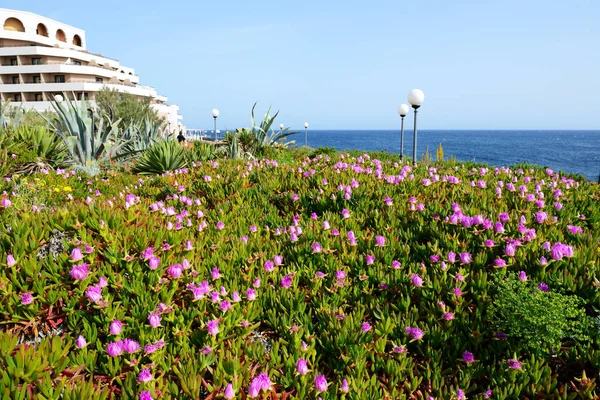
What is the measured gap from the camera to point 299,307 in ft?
7.98

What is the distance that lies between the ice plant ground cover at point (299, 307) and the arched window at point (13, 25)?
68446 mm

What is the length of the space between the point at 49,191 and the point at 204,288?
389cm

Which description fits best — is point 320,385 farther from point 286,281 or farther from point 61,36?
point 61,36

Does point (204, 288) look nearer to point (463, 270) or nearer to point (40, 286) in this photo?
point (40, 286)

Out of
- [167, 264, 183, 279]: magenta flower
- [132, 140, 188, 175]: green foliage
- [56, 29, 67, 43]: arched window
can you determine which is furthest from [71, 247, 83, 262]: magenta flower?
[56, 29, 67, 43]: arched window

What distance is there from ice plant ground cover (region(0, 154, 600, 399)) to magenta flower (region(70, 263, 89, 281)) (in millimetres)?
11

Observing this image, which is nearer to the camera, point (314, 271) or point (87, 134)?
point (314, 271)

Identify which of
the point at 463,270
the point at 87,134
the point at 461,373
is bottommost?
the point at 461,373

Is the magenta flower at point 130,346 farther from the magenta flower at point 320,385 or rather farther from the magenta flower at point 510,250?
the magenta flower at point 510,250

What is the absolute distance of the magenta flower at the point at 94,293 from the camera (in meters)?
2.16

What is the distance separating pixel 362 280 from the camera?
2.77 metres

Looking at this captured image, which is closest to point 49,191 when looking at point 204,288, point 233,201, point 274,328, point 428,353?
point 233,201

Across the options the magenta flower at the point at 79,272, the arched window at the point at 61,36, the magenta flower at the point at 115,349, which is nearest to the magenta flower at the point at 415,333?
the magenta flower at the point at 115,349

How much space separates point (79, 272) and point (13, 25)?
69884 mm
